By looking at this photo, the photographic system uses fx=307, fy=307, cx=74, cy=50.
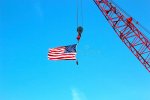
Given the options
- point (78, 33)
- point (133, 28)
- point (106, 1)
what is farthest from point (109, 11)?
point (78, 33)

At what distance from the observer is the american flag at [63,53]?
46344 mm

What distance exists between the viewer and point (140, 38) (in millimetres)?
59938

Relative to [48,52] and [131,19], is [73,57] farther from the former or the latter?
[131,19]

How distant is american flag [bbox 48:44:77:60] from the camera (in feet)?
152

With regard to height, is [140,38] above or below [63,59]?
above

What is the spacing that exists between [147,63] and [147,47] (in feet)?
11.3

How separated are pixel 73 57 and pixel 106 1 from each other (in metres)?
19.6

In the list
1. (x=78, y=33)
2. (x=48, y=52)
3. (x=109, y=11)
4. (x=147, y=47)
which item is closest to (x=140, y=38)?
(x=147, y=47)

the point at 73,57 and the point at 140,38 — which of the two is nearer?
the point at 73,57

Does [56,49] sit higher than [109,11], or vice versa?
[109,11]

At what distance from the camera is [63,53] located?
153ft

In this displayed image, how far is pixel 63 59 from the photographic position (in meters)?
46.4

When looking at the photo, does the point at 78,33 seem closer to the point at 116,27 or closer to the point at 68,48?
the point at 68,48

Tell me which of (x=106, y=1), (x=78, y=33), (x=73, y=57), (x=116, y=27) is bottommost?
(x=73, y=57)
